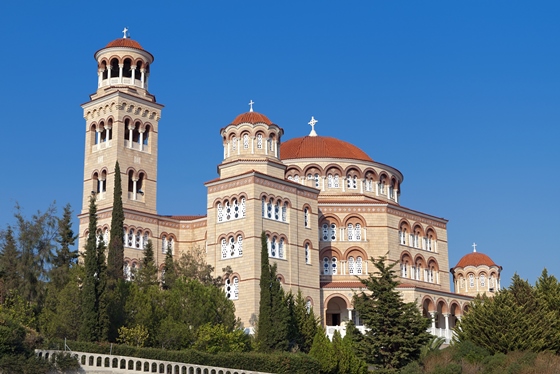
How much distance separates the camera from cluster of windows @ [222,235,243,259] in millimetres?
52969

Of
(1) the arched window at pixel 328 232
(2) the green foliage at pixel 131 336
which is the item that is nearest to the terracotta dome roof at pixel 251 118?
(1) the arched window at pixel 328 232

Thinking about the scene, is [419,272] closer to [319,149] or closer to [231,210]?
[319,149]

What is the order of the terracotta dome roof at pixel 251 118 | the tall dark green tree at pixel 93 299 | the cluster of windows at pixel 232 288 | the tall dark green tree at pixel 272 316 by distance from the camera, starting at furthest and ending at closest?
the terracotta dome roof at pixel 251 118
the cluster of windows at pixel 232 288
the tall dark green tree at pixel 272 316
the tall dark green tree at pixel 93 299

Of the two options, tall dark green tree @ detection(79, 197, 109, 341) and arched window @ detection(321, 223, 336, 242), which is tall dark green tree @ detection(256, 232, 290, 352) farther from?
arched window @ detection(321, 223, 336, 242)

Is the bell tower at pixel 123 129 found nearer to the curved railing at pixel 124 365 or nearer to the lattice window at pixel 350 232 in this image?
the lattice window at pixel 350 232

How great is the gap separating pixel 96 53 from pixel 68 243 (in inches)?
755

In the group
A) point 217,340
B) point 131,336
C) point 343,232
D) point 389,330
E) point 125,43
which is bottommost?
point 217,340

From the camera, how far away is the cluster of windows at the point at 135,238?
192 ft

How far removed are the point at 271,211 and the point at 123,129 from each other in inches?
524

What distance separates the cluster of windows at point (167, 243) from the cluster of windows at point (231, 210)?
7.90 meters

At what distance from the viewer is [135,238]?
59.2 meters

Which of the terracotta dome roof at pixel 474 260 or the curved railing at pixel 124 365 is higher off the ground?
the terracotta dome roof at pixel 474 260

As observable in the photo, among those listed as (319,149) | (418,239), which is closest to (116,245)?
(319,149)

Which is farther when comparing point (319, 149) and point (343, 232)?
point (319, 149)
